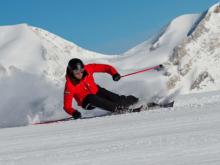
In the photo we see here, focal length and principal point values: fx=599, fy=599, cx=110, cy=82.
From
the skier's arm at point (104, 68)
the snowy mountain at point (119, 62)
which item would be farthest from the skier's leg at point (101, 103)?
the snowy mountain at point (119, 62)

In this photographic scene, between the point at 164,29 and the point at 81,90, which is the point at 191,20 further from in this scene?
the point at 81,90

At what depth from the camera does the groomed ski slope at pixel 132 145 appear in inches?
146

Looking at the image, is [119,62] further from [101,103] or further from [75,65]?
[75,65]

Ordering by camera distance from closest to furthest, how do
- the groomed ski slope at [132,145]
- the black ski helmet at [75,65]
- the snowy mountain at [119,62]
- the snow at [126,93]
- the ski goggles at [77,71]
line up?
the groomed ski slope at [132,145] → the snow at [126,93] → the black ski helmet at [75,65] → the ski goggles at [77,71] → the snowy mountain at [119,62]

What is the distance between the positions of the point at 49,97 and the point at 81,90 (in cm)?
1423

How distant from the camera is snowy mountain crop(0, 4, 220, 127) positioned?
23172mm

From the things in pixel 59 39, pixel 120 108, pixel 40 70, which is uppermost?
pixel 59 39

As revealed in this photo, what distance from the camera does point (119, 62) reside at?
37719 mm

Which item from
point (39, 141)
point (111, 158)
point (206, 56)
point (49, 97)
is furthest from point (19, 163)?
point (206, 56)

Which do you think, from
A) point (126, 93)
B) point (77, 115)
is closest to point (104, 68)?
point (77, 115)

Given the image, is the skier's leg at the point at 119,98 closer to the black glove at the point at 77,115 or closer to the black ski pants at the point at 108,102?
the black ski pants at the point at 108,102

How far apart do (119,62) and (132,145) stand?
33.3 m

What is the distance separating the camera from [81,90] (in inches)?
384

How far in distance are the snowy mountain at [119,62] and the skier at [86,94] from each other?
948cm
